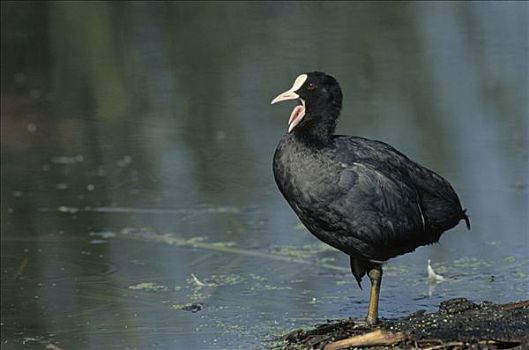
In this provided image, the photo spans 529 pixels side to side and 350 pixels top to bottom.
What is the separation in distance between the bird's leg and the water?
299 mm

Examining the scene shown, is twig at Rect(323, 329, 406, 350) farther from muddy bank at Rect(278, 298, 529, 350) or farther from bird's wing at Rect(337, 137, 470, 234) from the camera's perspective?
bird's wing at Rect(337, 137, 470, 234)

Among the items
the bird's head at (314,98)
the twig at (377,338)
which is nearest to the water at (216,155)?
the twig at (377,338)

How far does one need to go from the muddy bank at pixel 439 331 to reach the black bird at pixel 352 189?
316 millimetres

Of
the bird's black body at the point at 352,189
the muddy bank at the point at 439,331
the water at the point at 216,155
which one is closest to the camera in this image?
the muddy bank at the point at 439,331

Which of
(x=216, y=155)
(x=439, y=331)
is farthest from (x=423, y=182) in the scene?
(x=216, y=155)

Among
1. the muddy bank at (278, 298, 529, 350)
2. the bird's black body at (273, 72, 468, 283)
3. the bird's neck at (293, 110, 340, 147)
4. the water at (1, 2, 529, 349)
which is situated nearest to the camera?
the muddy bank at (278, 298, 529, 350)

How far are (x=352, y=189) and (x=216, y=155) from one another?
341cm

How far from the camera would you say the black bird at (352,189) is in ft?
17.4

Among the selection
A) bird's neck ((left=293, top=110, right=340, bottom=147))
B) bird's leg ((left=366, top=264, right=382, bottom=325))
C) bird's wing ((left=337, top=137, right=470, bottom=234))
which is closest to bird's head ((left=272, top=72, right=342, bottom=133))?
bird's neck ((left=293, top=110, right=340, bottom=147))

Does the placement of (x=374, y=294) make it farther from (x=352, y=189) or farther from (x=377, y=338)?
(x=377, y=338)

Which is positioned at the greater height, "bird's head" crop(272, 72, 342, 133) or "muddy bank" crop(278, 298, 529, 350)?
"bird's head" crop(272, 72, 342, 133)

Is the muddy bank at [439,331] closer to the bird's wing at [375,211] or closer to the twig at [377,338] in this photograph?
the twig at [377,338]

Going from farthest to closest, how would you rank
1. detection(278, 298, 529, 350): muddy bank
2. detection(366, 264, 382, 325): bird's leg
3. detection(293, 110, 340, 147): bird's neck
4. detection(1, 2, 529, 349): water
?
detection(1, 2, 529, 349): water
detection(366, 264, 382, 325): bird's leg
detection(293, 110, 340, 147): bird's neck
detection(278, 298, 529, 350): muddy bank

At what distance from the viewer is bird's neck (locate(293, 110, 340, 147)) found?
212 inches
